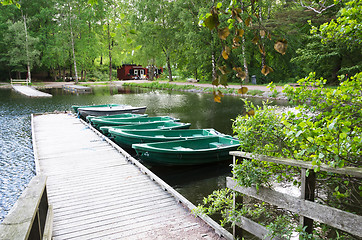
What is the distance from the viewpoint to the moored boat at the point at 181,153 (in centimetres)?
811

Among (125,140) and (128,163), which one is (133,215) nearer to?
(128,163)

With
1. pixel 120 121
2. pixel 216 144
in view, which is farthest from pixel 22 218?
pixel 120 121

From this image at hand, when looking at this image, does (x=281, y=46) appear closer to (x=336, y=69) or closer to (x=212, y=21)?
(x=212, y=21)

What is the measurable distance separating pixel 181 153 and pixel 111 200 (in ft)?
9.90

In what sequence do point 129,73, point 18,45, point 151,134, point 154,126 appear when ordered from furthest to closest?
point 129,73 → point 18,45 → point 154,126 → point 151,134

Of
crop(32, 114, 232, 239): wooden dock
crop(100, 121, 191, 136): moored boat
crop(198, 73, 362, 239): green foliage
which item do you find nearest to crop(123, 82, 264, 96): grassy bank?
crop(100, 121, 191, 136): moored boat

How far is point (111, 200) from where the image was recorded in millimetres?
5531

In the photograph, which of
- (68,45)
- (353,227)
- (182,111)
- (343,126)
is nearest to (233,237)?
(353,227)

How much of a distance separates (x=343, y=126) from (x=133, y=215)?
3.72m

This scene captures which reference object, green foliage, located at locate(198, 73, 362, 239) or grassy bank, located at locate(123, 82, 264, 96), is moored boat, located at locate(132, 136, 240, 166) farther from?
grassy bank, located at locate(123, 82, 264, 96)

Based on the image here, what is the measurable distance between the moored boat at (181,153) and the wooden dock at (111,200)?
56 centimetres

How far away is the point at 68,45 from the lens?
147 feet

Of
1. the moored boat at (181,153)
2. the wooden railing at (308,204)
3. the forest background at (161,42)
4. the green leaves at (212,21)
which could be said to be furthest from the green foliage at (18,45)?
the green leaves at (212,21)

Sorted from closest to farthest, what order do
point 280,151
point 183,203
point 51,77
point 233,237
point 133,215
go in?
point 280,151
point 233,237
point 133,215
point 183,203
point 51,77
